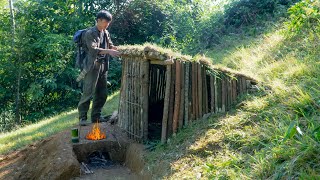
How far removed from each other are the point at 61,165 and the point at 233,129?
2.72 m

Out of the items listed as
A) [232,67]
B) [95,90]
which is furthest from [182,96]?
[95,90]

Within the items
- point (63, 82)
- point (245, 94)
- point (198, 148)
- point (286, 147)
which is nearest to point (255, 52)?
point (245, 94)

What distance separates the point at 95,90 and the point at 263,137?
4178 mm

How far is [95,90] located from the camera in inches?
275

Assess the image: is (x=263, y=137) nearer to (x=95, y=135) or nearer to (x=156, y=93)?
(x=95, y=135)

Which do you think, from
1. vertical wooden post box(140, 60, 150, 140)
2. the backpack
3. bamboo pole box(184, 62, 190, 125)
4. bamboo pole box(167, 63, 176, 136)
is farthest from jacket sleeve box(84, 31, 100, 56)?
bamboo pole box(184, 62, 190, 125)

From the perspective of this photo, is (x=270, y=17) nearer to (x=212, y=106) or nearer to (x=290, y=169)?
(x=212, y=106)

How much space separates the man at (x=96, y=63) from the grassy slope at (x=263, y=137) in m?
2.23

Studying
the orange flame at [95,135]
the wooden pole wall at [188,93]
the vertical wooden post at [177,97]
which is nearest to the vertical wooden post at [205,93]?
the wooden pole wall at [188,93]

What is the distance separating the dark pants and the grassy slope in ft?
7.24

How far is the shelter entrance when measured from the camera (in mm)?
6676

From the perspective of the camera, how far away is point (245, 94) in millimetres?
4898

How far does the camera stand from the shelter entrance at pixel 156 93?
21.9ft

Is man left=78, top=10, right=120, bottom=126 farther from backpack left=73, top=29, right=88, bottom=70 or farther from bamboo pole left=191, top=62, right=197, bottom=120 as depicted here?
bamboo pole left=191, top=62, right=197, bottom=120
